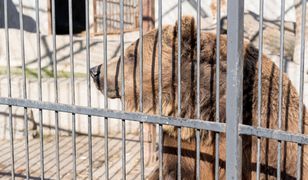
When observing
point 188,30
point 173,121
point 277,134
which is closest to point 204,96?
point 188,30

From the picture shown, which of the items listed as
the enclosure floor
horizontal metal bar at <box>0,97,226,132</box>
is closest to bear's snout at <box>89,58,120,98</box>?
horizontal metal bar at <box>0,97,226,132</box>

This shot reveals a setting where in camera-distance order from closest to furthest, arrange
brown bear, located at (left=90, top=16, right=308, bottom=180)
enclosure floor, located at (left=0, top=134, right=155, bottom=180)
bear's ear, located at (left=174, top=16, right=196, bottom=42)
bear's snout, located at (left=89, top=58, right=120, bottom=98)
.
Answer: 1. brown bear, located at (left=90, top=16, right=308, bottom=180)
2. bear's ear, located at (left=174, top=16, right=196, bottom=42)
3. bear's snout, located at (left=89, top=58, right=120, bottom=98)
4. enclosure floor, located at (left=0, top=134, right=155, bottom=180)

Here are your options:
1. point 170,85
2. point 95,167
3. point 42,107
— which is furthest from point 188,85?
point 95,167

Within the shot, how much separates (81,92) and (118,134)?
29.5 inches

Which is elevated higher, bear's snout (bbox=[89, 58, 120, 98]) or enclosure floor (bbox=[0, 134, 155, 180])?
bear's snout (bbox=[89, 58, 120, 98])

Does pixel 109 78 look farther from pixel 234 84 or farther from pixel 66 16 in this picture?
pixel 66 16

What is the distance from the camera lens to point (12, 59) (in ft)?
29.8

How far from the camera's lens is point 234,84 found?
3.06 meters

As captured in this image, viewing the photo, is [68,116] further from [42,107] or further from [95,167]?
[42,107]

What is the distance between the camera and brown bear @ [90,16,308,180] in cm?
371

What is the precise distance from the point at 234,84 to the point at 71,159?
4.59 meters

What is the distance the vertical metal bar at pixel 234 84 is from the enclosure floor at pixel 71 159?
3576 mm

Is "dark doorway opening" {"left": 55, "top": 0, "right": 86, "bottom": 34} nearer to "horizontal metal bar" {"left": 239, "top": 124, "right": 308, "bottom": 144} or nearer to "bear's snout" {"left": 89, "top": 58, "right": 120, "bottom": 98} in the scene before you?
"bear's snout" {"left": 89, "top": 58, "right": 120, "bottom": 98}

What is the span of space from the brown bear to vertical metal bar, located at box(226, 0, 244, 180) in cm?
59
